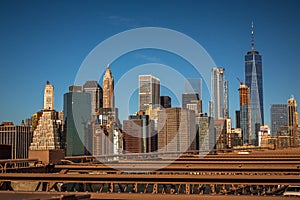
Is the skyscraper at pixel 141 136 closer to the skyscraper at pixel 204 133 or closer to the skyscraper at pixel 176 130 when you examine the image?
the skyscraper at pixel 176 130

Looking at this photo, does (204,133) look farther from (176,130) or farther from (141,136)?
(176,130)

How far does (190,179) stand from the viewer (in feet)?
39.7

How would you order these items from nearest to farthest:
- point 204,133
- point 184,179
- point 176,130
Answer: point 184,179
point 176,130
point 204,133

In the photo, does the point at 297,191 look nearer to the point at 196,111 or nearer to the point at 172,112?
the point at 172,112

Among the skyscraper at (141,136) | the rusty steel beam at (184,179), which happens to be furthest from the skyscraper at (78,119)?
the rusty steel beam at (184,179)

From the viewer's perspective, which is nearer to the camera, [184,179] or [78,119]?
[184,179]

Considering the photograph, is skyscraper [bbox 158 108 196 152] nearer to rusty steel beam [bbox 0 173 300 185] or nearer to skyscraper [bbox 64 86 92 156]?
skyscraper [bbox 64 86 92 156]

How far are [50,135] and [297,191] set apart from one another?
976 inches

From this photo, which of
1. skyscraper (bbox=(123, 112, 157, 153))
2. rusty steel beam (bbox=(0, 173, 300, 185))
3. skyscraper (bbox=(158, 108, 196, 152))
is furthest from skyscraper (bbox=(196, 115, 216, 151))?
rusty steel beam (bbox=(0, 173, 300, 185))

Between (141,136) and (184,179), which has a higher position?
(141,136)

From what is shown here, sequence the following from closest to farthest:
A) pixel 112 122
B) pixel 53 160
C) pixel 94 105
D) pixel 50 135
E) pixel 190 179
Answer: pixel 190 179
pixel 53 160
pixel 50 135
pixel 112 122
pixel 94 105

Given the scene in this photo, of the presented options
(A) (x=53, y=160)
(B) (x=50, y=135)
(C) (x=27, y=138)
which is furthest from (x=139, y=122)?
(A) (x=53, y=160)

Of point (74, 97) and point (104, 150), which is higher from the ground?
point (74, 97)

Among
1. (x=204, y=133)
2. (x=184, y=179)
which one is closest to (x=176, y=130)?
(x=204, y=133)
